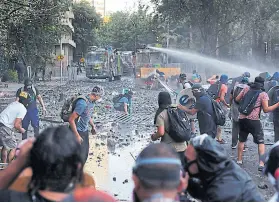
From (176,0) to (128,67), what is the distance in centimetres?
2061

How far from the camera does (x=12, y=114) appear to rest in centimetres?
742

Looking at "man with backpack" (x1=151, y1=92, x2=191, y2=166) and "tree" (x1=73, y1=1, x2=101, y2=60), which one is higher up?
"tree" (x1=73, y1=1, x2=101, y2=60)

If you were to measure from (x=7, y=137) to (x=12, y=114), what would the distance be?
0.41 metres

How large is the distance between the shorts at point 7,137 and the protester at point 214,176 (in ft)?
16.9

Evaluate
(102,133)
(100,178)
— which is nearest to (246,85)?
(100,178)

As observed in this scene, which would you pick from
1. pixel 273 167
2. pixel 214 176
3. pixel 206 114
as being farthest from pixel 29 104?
pixel 273 167

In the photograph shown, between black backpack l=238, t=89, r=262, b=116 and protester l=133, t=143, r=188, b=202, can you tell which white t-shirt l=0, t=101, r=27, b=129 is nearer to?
black backpack l=238, t=89, r=262, b=116

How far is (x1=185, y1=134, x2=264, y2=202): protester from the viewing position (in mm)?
2824

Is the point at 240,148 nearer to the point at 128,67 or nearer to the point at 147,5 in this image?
the point at 147,5

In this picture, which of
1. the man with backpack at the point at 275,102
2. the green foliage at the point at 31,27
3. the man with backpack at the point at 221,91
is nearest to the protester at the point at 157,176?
the man with backpack at the point at 275,102

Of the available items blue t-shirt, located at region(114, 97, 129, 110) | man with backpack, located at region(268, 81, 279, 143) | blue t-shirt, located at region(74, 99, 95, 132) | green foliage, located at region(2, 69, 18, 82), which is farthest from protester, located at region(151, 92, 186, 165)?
green foliage, located at region(2, 69, 18, 82)

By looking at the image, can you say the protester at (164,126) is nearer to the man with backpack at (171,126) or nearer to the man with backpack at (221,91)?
the man with backpack at (171,126)

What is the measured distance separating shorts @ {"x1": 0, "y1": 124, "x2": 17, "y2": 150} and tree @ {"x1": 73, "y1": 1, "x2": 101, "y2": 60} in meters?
60.1

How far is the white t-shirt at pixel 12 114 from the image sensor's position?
7.38m
